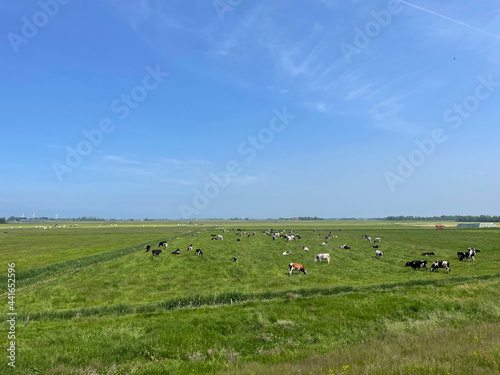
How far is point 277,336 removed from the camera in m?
13.4

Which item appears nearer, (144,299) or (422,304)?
(422,304)

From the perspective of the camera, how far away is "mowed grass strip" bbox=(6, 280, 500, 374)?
9.21 meters

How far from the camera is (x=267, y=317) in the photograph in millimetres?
15445

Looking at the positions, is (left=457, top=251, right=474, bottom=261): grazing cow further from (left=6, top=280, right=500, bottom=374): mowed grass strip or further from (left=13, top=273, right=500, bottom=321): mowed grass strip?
(left=6, top=280, right=500, bottom=374): mowed grass strip

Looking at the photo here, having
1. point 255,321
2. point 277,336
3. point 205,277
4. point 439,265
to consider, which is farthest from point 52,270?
point 439,265

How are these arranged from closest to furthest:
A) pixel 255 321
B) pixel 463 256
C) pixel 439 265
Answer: pixel 255 321
pixel 439 265
pixel 463 256

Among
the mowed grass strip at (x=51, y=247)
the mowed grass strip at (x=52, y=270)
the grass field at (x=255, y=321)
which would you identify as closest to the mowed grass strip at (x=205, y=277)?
the grass field at (x=255, y=321)

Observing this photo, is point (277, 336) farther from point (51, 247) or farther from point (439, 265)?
point (51, 247)

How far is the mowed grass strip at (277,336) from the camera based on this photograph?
30.2 ft

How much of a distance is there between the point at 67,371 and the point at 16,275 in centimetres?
2700

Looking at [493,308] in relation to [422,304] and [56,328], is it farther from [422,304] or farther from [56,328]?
[56,328]

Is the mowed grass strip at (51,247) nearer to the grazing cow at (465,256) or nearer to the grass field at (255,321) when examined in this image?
the grass field at (255,321)

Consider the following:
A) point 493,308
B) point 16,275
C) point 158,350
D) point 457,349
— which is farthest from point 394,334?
point 16,275

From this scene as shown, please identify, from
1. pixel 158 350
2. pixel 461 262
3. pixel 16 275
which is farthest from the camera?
pixel 461 262
